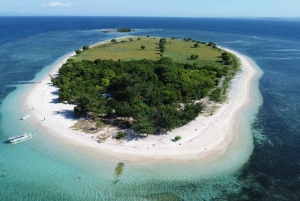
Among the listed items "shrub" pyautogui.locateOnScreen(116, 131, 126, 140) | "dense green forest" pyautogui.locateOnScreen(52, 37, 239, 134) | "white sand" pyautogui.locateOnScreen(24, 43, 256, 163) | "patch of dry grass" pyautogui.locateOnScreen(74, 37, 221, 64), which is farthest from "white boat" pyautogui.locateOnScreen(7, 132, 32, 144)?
"patch of dry grass" pyautogui.locateOnScreen(74, 37, 221, 64)

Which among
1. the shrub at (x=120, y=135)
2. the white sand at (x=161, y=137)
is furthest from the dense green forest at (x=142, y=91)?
the shrub at (x=120, y=135)

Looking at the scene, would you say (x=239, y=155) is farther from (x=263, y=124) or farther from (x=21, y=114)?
(x=21, y=114)

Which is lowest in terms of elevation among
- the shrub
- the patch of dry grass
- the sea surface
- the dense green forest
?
the sea surface

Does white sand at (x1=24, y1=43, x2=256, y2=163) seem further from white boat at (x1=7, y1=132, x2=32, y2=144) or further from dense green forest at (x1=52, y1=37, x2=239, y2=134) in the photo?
white boat at (x1=7, y1=132, x2=32, y2=144)

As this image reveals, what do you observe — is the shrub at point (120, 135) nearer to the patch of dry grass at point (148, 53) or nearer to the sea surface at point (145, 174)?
the sea surface at point (145, 174)

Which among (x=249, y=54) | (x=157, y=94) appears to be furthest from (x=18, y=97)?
(x=249, y=54)

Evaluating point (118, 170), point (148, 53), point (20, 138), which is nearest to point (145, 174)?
Result: point (118, 170)

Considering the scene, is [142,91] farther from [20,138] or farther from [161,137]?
[20,138]
